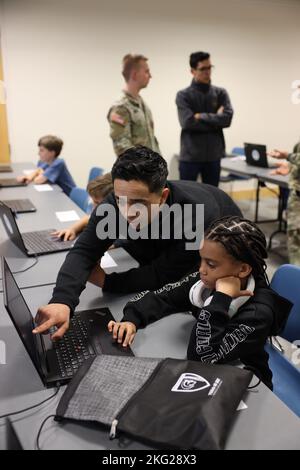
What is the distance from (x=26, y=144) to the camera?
4.53 meters

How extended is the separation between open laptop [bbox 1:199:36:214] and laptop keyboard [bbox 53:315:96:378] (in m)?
1.40

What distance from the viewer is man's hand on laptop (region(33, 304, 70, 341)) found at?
1.09 meters

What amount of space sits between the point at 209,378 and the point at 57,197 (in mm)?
2219

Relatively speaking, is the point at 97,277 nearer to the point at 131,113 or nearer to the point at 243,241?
the point at 243,241

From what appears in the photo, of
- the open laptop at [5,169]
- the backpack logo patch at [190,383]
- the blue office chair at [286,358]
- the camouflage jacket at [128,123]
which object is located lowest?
the blue office chair at [286,358]

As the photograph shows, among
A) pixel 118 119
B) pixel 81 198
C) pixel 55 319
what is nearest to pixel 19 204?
pixel 81 198

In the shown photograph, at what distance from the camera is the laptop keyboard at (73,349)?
3.26ft

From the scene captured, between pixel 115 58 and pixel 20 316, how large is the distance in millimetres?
4209

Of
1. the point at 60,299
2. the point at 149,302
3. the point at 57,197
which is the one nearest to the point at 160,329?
the point at 149,302

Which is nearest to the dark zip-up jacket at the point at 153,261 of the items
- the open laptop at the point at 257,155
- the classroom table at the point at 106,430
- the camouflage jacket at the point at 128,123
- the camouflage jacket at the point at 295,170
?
the classroom table at the point at 106,430

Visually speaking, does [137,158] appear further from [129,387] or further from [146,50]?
[146,50]

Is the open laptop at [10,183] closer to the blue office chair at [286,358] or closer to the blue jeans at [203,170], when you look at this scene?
the blue jeans at [203,170]

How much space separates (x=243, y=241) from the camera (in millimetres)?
1113

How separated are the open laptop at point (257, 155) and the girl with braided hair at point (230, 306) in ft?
8.85
